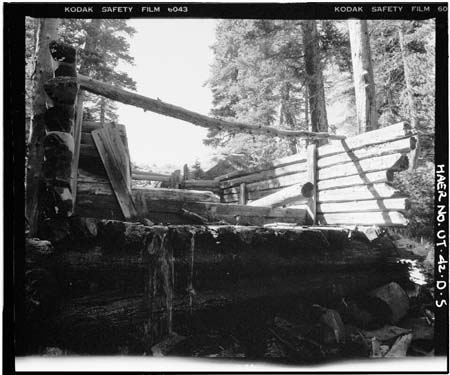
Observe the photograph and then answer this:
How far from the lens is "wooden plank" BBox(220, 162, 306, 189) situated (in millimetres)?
5857

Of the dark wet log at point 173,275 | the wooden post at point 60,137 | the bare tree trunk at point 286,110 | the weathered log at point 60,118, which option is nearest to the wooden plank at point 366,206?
the dark wet log at point 173,275

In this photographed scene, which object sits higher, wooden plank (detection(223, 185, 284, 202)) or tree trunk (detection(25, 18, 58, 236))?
tree trunk (detection(25, 18, 58, 236))

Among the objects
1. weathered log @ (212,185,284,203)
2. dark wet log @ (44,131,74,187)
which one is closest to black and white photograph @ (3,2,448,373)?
dark wet log @ (44,131,74,187)

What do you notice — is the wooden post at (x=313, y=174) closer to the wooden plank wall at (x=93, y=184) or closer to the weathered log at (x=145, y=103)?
the weathered log at (x=145, y=103)

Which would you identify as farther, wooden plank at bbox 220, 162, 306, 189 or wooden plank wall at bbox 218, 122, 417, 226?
wooden plank at bbox 220, 162, 306, 189

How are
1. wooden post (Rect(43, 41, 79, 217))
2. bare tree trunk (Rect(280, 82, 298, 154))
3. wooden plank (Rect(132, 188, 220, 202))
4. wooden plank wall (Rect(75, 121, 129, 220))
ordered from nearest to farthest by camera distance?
wooden post (Rect(43, 41, 79, 217)) → wooden plank wall (Rect(75, 121, 129, 220)) → wooden plank (Rect(132, 188, 220, 202)) → bare tree trunk (Rect(280, 82, 298, 154))

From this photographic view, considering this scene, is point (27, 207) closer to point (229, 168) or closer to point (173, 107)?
point (173, 107)

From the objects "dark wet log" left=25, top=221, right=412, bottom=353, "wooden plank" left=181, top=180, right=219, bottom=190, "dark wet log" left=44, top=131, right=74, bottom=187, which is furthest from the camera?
"wooden plank" left=181, top=180, right=219, bottom=190

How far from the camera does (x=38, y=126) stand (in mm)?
3258

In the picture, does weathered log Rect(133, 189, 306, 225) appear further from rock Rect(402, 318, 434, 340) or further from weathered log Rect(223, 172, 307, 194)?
rock Rect(402, 318, 434, 340)

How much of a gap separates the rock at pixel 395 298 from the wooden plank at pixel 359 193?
1.11m

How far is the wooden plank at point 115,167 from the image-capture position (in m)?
3.70

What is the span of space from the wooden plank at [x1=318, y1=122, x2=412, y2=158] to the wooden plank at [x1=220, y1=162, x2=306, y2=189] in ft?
1.99

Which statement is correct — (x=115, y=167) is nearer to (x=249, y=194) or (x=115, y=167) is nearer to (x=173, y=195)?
(x=173, y=195)
